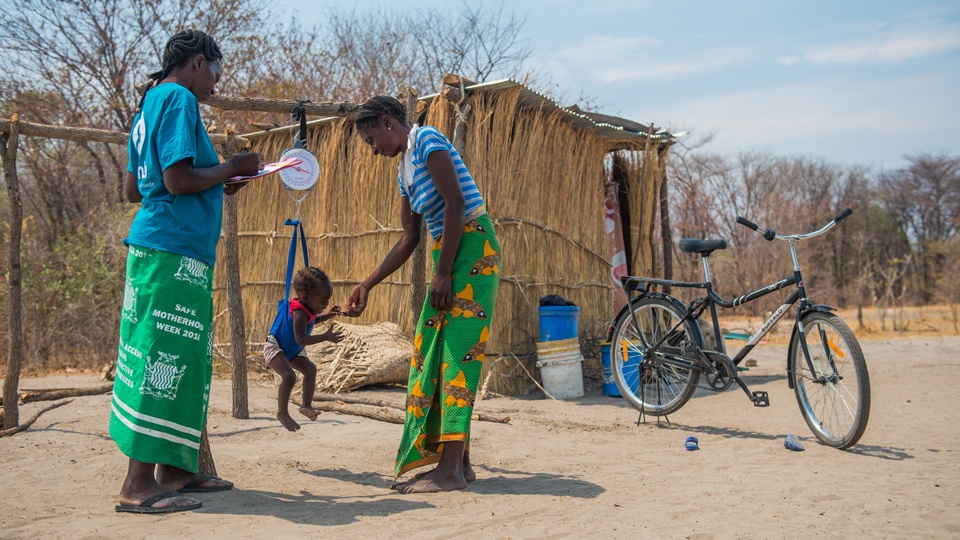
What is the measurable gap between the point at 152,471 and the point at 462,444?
128 cm

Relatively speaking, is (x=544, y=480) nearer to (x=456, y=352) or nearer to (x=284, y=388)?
(x=456, y=352)

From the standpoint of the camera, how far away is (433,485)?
3404 millimetres

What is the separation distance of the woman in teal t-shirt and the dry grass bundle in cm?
366

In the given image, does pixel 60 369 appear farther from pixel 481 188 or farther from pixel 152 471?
pixel 152 471

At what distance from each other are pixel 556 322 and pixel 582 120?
221 centimetres

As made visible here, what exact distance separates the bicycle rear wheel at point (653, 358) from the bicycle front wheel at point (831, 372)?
2.26 feet

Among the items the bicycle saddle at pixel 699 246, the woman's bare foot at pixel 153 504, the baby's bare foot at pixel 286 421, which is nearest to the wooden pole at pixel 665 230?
the bicycle saddle at pixel 699 246

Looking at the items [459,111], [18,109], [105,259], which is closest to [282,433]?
[459,111]

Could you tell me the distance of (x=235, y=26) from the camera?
14.3 meters

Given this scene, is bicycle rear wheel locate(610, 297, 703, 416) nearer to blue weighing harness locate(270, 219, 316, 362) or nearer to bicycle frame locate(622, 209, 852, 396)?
bicycle frame locate(622, 209, 852, 396)

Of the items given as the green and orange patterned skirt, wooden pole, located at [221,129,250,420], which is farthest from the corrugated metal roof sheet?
the green and orange patterned skirt

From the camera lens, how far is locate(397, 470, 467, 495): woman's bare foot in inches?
133

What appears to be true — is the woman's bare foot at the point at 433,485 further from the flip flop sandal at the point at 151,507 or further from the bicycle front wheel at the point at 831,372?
the bicycle front wheel at the point at 831,372

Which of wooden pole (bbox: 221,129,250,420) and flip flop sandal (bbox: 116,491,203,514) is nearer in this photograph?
flip flop sandal (bbox: 116,491,203,514)
